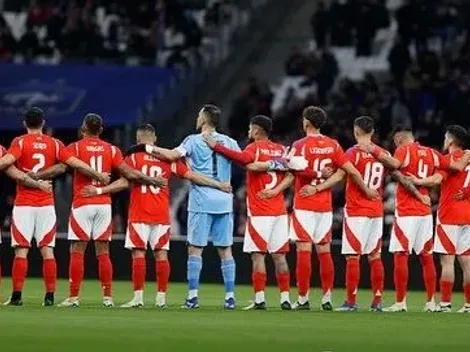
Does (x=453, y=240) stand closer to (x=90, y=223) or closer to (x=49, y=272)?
(x=90, y=223)

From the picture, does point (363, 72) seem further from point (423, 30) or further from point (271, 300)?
point (271, 300)

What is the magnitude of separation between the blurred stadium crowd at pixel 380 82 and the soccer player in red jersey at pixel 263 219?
948cm

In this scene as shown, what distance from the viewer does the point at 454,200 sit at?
71.4 feet

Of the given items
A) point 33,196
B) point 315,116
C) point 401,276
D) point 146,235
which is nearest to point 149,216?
point 146,235

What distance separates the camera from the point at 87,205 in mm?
21359

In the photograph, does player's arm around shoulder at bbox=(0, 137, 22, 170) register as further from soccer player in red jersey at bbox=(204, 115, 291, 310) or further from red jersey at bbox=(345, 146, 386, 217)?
red jersey at bbox=(345, 146, 386, 217)

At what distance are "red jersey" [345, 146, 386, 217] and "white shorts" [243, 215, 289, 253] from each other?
2.82 ft

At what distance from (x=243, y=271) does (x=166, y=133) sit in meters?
6.60

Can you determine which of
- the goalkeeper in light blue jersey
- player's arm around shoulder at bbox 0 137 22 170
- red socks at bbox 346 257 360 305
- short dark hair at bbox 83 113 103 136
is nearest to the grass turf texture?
red socks at bbox 346 257 360 305

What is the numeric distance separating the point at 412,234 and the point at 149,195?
319 centimetres

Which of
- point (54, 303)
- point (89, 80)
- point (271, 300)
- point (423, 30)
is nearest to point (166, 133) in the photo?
point (89, 80)

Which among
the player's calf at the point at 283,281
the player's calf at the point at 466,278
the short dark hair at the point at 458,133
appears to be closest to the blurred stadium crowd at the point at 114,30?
the player's calf at the point at 283,281

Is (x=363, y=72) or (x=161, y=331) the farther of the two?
(x=363, y=72)

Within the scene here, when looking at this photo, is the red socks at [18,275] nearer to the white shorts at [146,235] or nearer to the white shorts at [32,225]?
the white shorts at [32,225]
